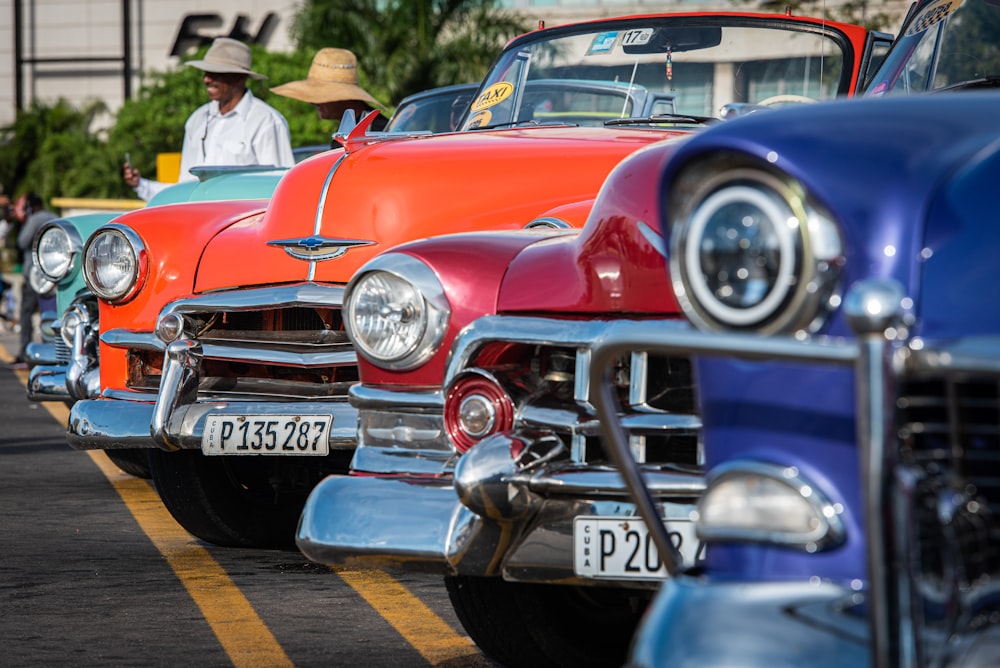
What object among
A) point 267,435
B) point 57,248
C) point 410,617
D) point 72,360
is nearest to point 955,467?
point 410,617

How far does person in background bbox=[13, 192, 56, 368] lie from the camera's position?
1430cm

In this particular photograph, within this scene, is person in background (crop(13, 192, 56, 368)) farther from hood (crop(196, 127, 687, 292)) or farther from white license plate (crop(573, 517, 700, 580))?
white license plate (crop(573, 517, 700, 580))

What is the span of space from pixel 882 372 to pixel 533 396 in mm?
1566

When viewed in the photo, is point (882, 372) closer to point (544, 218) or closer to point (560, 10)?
point (544, 218)

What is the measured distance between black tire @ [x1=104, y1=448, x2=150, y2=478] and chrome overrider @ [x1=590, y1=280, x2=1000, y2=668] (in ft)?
18.6

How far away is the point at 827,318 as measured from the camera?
2.26m

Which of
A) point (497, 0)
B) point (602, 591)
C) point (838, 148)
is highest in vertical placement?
point (497, 0)

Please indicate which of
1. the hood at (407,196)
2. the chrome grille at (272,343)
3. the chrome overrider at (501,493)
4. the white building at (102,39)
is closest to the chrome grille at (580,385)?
the chrome overrider at (501,493)

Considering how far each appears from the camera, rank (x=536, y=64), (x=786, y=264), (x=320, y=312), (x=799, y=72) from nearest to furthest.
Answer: (x=786, y=264) → (x=320, y=312) → (x=799, y=72) → (x=536, y=64)

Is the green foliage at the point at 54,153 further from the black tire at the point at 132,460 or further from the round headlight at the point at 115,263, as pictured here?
the round headlight at the point at 115,263

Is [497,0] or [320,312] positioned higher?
[497,0]

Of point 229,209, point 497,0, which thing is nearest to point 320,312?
point 229,209

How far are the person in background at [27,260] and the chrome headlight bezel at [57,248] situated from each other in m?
6.09

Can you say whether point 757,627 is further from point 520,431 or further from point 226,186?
point 226,186
